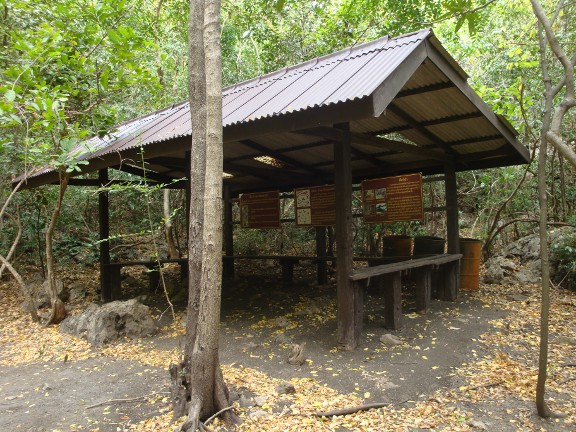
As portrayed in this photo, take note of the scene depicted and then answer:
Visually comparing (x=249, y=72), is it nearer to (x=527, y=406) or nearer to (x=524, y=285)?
(x=524, y=285)

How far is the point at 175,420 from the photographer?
3000mm

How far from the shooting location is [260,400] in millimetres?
3303

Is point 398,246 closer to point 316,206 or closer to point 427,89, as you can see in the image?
point 316,206

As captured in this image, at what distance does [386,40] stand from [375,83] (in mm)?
1906

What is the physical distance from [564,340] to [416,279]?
2057 millimetres

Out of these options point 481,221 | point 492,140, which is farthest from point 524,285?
point 481,221

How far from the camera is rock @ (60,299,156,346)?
17.5 ft

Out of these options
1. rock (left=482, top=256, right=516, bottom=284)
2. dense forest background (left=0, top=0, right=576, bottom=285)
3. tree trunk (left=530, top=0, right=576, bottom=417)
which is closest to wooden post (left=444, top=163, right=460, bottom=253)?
rock (left=482, top=256, right=516, bottom=284)

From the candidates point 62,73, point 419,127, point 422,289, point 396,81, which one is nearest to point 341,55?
point 419,127

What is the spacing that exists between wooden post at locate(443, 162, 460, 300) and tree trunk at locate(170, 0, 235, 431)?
16.8ft

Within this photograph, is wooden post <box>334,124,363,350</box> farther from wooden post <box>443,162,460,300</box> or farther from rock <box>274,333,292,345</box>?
wooden post <box>443,162,460,300</box>

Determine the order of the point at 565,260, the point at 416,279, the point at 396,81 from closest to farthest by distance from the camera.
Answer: the point at 396,81 < the point at 416,279 < the point at 565,260

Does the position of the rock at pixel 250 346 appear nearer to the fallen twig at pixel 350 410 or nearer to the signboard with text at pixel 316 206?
the fallen twig at pixel 350 410

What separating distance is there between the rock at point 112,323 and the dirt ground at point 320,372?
0.18 meters
